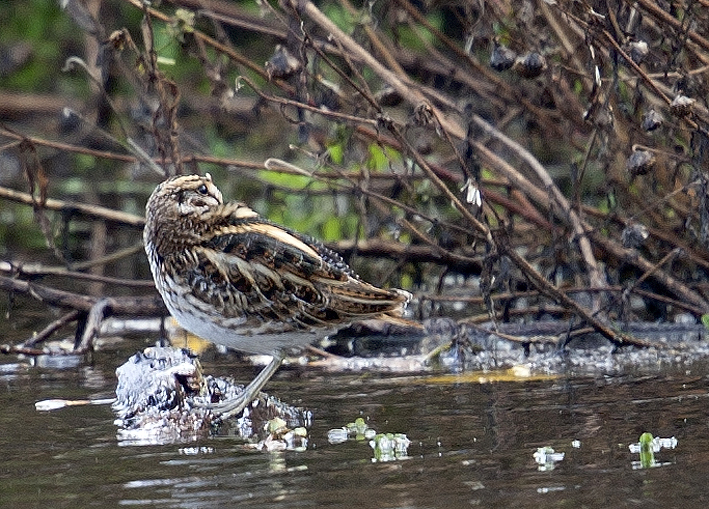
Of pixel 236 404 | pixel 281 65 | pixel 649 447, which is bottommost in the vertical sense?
pixel 649 447

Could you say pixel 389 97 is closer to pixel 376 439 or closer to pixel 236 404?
pixel 236 404

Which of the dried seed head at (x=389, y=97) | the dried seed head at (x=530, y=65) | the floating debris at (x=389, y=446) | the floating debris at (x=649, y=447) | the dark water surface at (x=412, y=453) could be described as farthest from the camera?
the dried seed head at (x=389, y=97)

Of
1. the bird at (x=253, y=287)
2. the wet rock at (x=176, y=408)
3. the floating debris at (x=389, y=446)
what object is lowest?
the floating debris at (x=389, y=446)

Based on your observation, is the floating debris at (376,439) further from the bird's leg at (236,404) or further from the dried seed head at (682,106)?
the dried seed head at (682,106)

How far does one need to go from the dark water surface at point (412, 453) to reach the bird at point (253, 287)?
29 centimetres

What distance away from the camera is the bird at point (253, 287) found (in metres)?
4.67

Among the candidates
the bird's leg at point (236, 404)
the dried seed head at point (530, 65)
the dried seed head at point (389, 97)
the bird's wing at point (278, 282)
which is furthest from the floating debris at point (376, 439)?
the dried seed head at point (389, 97)

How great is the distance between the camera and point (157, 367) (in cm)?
471

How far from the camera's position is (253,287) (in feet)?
15.3

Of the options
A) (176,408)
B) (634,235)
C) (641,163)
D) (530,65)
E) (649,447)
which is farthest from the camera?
(634,235)

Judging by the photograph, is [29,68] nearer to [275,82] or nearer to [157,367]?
[275,82]

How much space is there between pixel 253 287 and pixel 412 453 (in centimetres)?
103

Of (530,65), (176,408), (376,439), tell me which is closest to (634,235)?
(530,65)

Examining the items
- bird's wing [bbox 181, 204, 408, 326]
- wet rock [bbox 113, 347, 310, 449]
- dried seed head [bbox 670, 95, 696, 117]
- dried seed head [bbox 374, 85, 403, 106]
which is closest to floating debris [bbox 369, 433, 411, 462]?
wet rock [bbox 113, 347, 310, 449]
